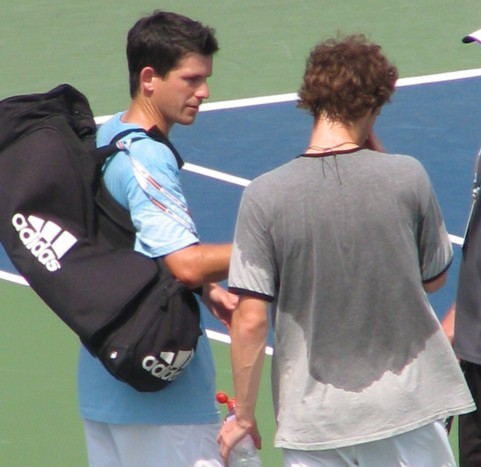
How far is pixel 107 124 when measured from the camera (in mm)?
4941

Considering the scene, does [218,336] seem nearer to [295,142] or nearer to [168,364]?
[295,142]

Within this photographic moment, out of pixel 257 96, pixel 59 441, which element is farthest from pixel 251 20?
pixel 59 441

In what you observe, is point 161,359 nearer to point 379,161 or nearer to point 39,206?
point 39,206

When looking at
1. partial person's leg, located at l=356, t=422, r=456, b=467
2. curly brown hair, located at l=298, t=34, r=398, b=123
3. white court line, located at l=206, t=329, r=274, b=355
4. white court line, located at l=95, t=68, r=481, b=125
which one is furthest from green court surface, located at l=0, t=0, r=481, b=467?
partial person's leg, located at l=356, t=422, r=456, b=467

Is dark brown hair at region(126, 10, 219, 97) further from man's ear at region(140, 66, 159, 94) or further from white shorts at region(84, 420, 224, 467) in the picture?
white shorts at region(84, 420, 224, 467)

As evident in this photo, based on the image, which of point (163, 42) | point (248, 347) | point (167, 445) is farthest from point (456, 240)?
point (248, 347)

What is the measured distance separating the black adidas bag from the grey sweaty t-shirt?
30cm

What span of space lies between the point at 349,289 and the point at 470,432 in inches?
45.8

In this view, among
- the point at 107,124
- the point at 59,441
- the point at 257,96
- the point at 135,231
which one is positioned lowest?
the point at 59,441

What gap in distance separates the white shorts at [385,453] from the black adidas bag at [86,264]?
0.51 m

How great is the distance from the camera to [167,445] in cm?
471

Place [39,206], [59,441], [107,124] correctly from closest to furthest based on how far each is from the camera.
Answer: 1. [39,206]
2. [107,124]
3. [59,441]

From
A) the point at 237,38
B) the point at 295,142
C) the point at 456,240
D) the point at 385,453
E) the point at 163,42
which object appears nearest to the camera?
the point at 385,453

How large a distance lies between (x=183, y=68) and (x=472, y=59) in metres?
6.04
